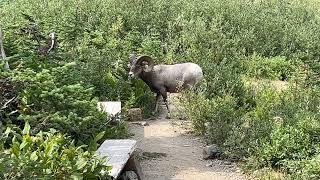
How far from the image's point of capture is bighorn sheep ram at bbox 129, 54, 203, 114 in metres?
11.8

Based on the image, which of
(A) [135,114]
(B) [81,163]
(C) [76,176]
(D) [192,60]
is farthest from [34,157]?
(D) [192,60]

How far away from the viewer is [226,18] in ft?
54.7

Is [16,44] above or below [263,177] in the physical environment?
above

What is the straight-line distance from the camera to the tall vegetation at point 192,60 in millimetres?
7184

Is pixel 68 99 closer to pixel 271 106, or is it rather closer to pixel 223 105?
pixel 223 105

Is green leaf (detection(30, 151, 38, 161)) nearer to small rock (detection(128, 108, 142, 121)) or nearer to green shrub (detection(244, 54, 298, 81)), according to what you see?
small rock (detection(128, 108, 142, 121))

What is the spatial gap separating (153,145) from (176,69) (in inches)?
108

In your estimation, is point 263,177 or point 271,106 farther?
point 271,106

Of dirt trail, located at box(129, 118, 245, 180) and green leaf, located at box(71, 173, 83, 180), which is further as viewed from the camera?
dirt trail, located at box(129, 118, 245, 180)

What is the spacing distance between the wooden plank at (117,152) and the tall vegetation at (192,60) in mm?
488

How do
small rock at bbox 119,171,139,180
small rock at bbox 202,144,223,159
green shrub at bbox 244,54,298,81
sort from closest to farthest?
1. small rock at bbox 119,171,139,180
2. small rock at bbox 202,144,223,159
3. green shrub at bbox 244,54,298,81

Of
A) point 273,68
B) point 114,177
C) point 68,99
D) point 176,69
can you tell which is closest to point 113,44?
point 176,69

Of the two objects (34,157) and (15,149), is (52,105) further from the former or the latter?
(34,157)

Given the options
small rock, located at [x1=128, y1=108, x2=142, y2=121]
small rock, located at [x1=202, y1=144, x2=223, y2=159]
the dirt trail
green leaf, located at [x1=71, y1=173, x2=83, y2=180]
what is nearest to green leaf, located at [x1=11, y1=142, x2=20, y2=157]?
green leaf, located at [x1=71, y1=173, x2=83, y2=180]
